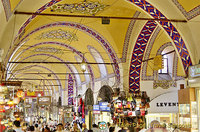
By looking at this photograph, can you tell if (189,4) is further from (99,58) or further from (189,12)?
(99,58)

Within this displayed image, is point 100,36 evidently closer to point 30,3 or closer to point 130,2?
point 130,2

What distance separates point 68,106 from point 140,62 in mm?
15715

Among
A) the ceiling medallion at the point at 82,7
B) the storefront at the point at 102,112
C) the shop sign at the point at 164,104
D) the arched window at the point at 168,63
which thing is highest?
the ceiling medallion at the point at 82,7

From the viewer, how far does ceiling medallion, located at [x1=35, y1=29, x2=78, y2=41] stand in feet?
57.9

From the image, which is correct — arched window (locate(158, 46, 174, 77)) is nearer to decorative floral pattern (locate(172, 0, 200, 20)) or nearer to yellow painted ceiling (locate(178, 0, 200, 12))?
decorative floral pattern (locate(172, 0, 200, 20))

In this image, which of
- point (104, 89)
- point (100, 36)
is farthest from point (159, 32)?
point (104, 89)

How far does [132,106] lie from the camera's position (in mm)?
15797

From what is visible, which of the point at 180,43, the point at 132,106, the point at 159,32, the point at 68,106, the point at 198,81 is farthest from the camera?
the point at 68,106

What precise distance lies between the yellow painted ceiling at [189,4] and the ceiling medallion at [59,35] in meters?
8.69

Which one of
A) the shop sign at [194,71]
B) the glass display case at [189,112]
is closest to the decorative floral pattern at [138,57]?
the shop sign at [194,71]

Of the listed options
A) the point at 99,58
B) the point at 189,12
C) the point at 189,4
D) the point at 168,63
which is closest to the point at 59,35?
the point at 99,58

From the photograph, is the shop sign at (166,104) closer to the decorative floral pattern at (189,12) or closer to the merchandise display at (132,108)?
the merchandise display at (132,108)

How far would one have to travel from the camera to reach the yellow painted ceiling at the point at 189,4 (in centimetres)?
977

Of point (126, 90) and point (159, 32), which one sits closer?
point (159, 32)
